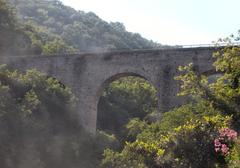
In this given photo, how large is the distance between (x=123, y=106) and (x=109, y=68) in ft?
63.8

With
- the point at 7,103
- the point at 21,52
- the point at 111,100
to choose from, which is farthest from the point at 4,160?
the point at 111,100

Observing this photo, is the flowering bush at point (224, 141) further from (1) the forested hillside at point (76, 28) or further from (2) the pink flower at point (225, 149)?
(1) the forested hillside at point (76, 28)

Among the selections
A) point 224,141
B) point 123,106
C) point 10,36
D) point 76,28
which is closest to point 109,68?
point 10,36

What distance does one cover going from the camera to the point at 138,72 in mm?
29203

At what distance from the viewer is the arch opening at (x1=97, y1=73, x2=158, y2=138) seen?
4522 centimetres

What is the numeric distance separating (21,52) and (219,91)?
3186cm

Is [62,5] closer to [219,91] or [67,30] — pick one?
[67,30]

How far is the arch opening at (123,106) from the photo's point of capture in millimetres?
45219

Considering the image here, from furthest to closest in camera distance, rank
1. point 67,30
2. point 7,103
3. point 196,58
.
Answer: point 67,30
point 196,58
point 7,103

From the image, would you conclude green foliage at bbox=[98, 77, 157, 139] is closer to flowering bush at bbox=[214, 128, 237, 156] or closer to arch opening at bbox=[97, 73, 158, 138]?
arch opening at bbox=[97, 73, 158, 138]

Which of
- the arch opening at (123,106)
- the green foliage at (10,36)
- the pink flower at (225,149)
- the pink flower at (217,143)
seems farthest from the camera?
the arch opening at (123,106)

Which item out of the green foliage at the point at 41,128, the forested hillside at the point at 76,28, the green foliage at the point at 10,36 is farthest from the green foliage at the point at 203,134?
the forested hillside at the point at 76,28

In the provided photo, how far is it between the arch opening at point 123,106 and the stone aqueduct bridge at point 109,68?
10008mm

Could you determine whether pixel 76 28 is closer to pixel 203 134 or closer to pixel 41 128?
pixel 41 128
